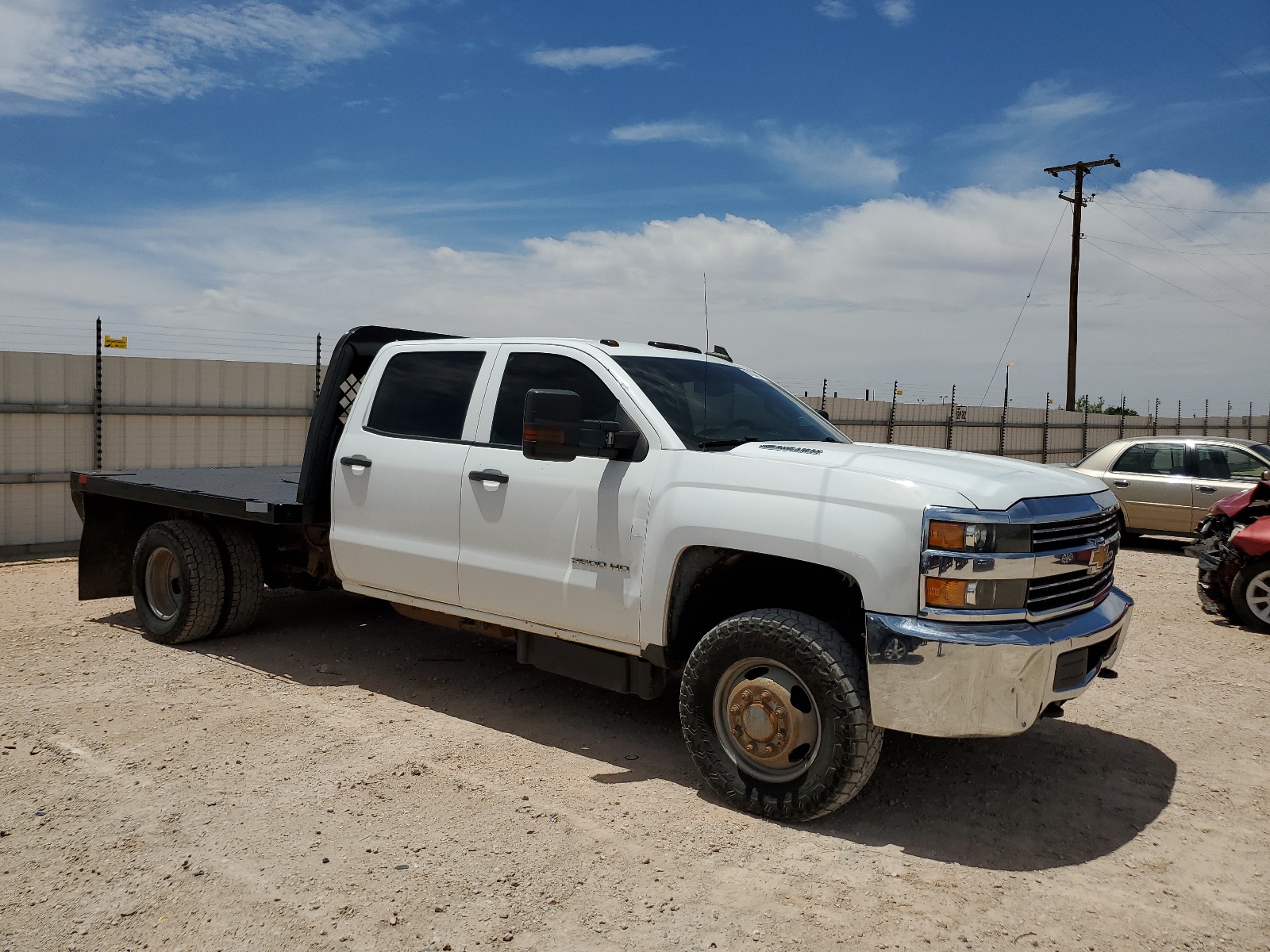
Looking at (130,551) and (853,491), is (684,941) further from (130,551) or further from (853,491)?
(130,551)


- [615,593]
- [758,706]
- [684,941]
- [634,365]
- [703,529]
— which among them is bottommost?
[684,941]

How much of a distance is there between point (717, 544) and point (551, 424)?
865mm

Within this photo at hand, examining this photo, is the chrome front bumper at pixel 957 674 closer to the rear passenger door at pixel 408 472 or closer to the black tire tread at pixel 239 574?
the rear passenger door at pixel 408 472

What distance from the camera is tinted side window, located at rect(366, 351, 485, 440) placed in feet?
17.5

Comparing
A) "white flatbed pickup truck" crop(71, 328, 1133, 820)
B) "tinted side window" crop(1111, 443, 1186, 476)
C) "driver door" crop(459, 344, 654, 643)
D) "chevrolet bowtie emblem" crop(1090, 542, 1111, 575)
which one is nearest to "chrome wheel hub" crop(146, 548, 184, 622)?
"white flatbed pickup truck" crop(71, 328, 1133, 820)

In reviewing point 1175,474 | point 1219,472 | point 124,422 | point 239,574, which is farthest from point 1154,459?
point 124,422

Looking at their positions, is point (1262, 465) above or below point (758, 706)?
above

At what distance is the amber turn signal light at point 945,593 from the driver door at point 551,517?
1.29 metres

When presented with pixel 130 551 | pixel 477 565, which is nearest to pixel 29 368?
pixel 130 551

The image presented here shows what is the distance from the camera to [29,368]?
10391 millimetres

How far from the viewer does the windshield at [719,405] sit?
4645 mm

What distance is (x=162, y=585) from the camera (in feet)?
22.7

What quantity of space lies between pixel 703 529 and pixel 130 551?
5109mm

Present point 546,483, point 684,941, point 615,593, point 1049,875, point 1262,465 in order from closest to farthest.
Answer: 1. point 684,941
2. point 1049,875
3. point 615,593
4. point 546,483
5. point 1262,465
